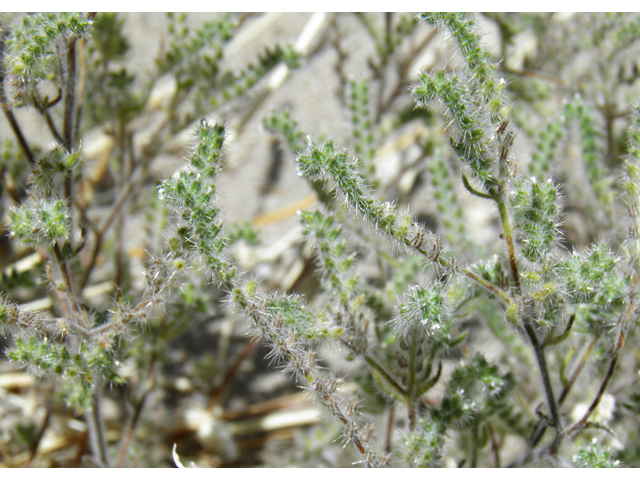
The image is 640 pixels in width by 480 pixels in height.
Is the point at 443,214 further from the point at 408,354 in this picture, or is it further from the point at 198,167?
the point at 198,167

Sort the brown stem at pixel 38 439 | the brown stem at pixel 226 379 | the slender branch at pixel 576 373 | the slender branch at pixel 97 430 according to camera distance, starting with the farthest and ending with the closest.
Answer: the brown stem at pixel 226 379 < the brown stem at pixel 38 439 < the slender branch at pixel 97 430 < the slender branch at pixel 576 373

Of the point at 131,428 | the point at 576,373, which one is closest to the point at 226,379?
the point at 131,428

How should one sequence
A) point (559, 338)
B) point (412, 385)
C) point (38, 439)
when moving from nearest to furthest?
1. point (559, 338)
2. point (412, 385)
3. point (38, 439)

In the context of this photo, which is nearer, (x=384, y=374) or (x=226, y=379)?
(x=384, y=374)

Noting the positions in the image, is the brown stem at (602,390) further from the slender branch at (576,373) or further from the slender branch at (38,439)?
the slender branch at (38,439)

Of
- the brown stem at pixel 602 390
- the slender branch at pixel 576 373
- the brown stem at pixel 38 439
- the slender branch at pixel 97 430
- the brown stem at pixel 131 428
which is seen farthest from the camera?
the brown stem at pixel 38 439

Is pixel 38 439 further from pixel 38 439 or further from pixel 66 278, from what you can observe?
pixel 66 278

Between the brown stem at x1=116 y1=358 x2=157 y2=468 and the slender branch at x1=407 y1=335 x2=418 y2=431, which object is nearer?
the slender branch at x1=407 y1=335 x2=418 y2=431

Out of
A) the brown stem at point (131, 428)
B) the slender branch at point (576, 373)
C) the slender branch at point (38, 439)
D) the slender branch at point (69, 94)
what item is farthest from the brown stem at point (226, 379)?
the slender branch at point (576, 373)

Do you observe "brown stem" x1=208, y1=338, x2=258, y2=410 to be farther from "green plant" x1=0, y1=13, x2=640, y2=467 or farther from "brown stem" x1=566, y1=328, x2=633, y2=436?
"brown stem" x1=566, y1=328, x2=633, y2=436

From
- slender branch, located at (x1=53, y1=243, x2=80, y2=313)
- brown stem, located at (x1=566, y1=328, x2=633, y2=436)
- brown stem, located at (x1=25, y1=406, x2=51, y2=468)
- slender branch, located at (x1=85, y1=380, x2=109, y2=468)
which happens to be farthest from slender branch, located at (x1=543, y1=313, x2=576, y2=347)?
brown stem, located at (x1=25, y1=406, x2=51, y2=468)

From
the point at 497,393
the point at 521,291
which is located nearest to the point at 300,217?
the point at 521,291

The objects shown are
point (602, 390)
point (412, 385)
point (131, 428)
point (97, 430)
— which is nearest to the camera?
point (602, 390)
